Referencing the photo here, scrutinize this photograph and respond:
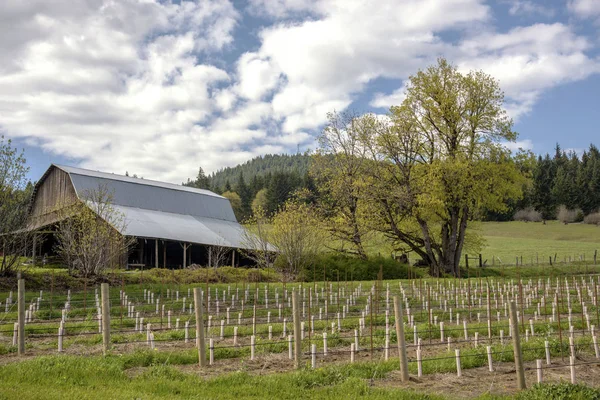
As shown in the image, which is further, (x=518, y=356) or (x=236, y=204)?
(x=236, y=204)

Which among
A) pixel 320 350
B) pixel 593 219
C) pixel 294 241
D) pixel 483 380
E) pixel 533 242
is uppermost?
pixel 593 219

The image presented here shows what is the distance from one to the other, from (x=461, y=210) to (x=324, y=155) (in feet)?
34.8

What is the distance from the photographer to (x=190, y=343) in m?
10.2

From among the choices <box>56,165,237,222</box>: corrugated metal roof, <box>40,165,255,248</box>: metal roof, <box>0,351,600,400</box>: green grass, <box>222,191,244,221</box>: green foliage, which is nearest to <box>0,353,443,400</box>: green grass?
<box>0,351,600,400</box>: green grass

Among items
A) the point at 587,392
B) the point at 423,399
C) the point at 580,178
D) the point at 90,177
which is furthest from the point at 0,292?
the point at 580,178

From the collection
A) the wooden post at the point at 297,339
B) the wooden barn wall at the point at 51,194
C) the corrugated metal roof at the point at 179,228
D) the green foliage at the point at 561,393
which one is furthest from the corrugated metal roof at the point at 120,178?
the green foliage at the point at 561,393

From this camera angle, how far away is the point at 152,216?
36688mm

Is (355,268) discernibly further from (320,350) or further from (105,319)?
(105,319)

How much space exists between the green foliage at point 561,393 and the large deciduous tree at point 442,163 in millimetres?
21719

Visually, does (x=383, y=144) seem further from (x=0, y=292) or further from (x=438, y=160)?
(x=0, y=292)

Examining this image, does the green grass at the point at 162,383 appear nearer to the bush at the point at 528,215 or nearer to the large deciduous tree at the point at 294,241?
the large deciduous tree at the point at 294,241

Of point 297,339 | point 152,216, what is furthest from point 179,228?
point 297,339

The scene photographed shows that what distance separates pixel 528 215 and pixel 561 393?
255ft

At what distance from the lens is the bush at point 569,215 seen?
7409cm
